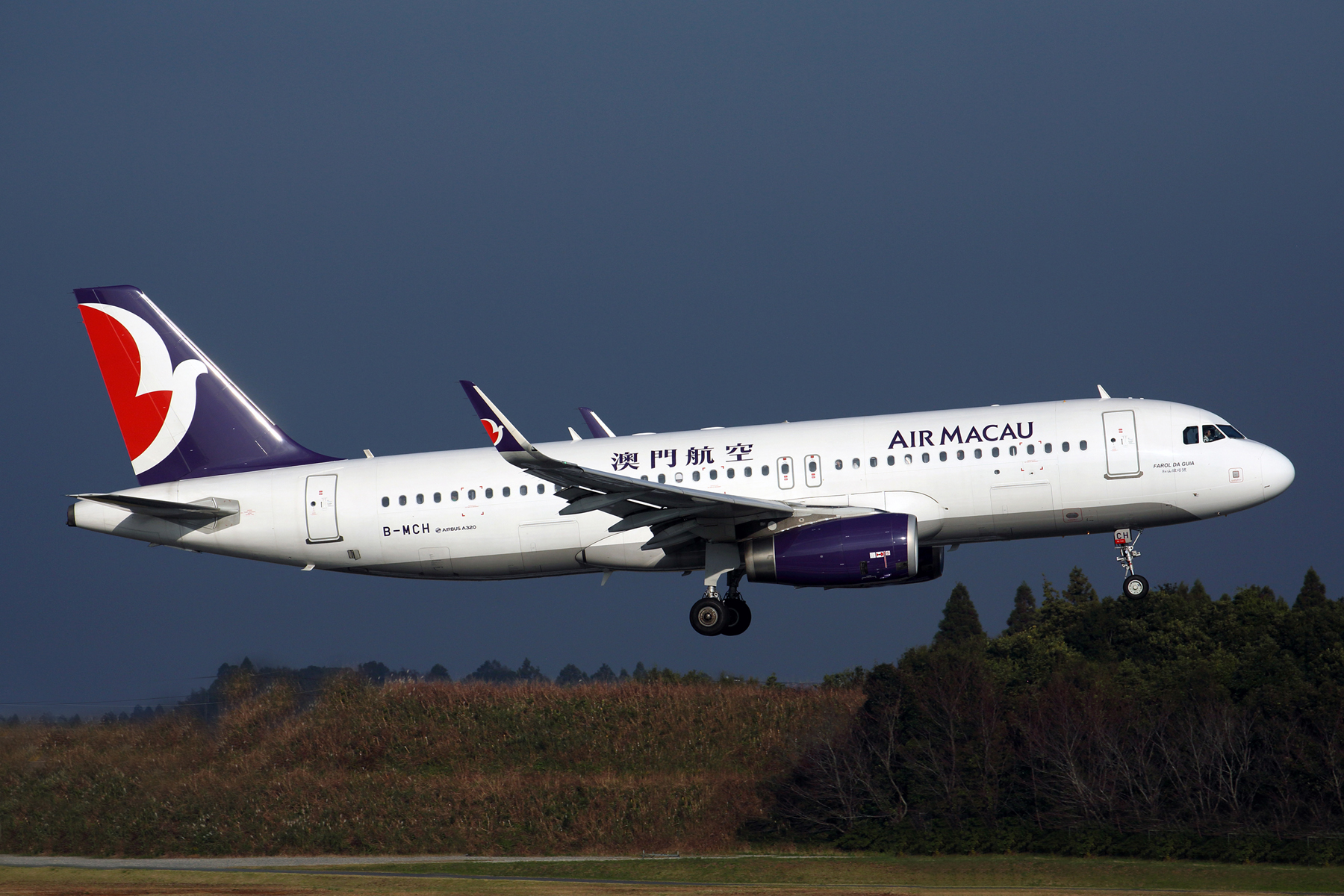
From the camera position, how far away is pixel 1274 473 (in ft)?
97.1

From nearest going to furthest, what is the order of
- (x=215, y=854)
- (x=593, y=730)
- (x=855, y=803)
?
(x=215, y=854)
(x=855, y=803)
(x=593, y=730)

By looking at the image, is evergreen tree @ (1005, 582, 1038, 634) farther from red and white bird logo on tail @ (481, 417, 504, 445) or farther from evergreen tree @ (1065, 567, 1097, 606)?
red and white bird logo on tail @ (481, 417, 504, 445)

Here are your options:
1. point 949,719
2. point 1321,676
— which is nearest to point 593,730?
point 949,719

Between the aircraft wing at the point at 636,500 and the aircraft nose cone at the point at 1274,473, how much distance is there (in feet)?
34.2

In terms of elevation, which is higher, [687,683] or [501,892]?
[687,683]

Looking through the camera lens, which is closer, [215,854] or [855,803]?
[215,854]

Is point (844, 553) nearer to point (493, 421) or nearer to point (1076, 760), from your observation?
point (493, 421)

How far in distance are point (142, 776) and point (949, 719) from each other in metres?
35.7

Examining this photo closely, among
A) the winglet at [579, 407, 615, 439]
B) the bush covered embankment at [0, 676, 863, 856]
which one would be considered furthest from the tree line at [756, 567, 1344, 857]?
the winglet at [579, 407, 615, 439]

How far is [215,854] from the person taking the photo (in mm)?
51656

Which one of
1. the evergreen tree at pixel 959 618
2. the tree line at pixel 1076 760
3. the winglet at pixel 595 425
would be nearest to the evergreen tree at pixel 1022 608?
the evergreen tree at pixel 959 618

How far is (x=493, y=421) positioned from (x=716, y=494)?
565 cm

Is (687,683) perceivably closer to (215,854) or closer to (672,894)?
(215,854)

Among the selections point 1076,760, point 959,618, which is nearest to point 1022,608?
point 959,618
